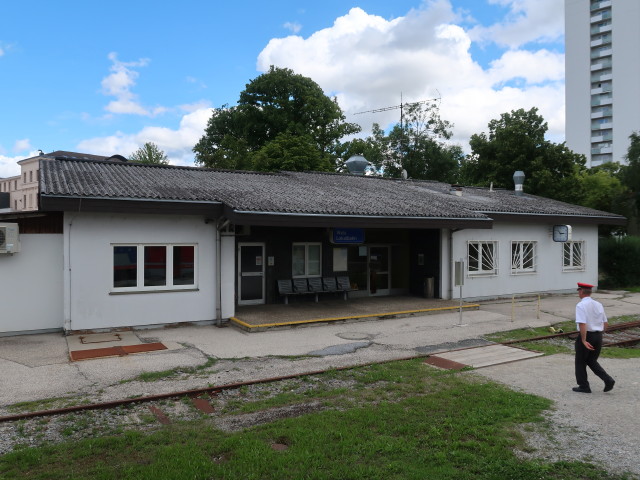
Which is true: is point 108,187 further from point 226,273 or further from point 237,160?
point 237,160

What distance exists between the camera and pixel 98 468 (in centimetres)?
476

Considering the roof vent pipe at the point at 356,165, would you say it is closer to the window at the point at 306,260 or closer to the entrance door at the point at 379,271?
the entrance door at the point at 379,271

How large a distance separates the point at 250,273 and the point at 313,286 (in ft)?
6.38

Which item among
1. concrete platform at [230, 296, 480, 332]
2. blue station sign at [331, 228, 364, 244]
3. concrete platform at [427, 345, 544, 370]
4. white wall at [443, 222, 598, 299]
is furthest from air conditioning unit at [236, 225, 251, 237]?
white wall at [443, 222, 598, 299]

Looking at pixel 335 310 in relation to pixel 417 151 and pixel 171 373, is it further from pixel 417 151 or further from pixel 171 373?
pixel 417 151

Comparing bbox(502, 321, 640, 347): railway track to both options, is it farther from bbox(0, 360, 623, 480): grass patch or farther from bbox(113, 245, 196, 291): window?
bbox(113, 245, 196, 291): window

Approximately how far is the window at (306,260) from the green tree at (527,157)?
2090 cm

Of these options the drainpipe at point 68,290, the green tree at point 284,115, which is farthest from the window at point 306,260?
the green tree at point 284,115

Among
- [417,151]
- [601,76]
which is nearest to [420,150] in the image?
[417,151]

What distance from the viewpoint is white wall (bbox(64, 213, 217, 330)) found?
11.3 metres

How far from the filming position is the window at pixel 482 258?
17.5 m

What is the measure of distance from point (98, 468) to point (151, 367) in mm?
4098

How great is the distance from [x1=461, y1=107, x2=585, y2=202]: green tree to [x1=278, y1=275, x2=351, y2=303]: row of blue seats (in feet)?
67.2

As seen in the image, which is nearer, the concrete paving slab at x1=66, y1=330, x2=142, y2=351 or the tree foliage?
the concrete paving slab at x1=66, y1=330, x2=142, y2=351
